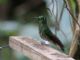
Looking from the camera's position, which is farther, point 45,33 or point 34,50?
point 45,33

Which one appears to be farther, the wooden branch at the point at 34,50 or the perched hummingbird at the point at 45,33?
the perched hummingbird at the point at 45,33

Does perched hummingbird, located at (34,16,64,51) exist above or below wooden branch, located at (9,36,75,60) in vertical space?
above

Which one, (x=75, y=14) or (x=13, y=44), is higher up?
(x=75, y=14)

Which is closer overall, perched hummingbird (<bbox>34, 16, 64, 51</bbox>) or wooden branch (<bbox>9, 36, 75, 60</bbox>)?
wooden branch (<bbox>9, 36, 75, 60</bbox>)

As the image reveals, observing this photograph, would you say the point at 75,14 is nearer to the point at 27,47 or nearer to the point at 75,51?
the point at 75,51

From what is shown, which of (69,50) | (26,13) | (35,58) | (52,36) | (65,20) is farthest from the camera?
(26,13)

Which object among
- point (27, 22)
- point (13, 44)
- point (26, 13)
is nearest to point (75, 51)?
point (13, 44)

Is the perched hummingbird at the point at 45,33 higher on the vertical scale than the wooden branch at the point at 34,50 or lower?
higher

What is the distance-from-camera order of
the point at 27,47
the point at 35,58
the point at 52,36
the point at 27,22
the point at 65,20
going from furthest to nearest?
the point at 27,22 < the point at 65,20 < the point at 52,36 < the point at 27,47 < the point at 35,58
